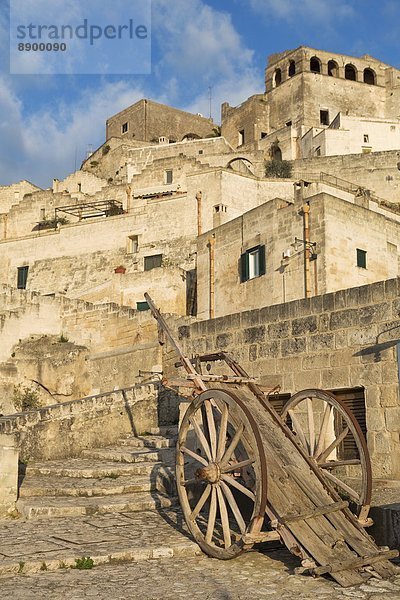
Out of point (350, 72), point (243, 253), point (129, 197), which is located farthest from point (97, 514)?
point (350, 72)

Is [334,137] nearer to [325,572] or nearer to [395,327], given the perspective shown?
[395,327]

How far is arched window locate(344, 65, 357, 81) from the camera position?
5697 cm

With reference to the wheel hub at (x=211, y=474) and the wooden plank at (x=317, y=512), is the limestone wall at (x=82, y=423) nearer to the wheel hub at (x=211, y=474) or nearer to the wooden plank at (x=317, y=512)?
the wheel hub at (x=211, y=474)

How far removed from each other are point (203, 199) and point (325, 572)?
27.8m

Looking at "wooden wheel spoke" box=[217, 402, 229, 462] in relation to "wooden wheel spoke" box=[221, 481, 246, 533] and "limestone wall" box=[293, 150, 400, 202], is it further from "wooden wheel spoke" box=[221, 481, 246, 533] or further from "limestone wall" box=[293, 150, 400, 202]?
"limestone wall" box=[293, 150, 400, 202]

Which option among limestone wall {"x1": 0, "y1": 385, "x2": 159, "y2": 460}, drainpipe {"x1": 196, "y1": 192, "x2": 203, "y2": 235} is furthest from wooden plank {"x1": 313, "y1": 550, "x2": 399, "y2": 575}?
drainpipe {"x1": 196, "y1": 192, "x2": 203, "y2": 235}

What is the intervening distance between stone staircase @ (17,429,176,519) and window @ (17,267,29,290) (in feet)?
83.0

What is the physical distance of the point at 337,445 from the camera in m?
Answer: 7.21

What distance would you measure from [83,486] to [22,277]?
27.9 metres

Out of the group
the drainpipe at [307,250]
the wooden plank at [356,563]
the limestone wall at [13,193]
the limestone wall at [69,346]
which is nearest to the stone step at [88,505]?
the wooden plank at [356,563]

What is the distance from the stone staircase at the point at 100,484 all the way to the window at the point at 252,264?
10.7 metres

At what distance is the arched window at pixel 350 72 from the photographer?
5697 centimetres

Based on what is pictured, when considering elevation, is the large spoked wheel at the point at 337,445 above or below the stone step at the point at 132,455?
above

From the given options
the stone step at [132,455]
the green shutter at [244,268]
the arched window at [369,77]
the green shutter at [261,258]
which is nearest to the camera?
the stone step at [132,455]
